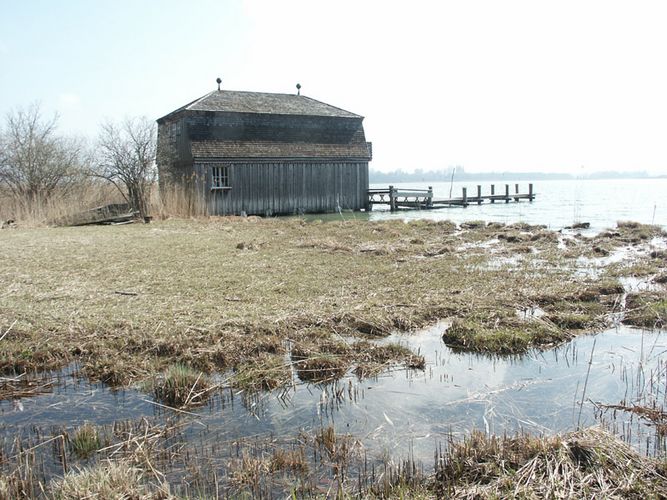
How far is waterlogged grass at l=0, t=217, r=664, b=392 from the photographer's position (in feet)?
22.2

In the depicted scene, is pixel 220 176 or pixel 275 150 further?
pixel 275 150

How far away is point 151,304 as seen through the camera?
8.82 m

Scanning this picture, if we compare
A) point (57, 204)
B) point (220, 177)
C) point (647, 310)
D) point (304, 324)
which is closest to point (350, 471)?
point (304, 324)

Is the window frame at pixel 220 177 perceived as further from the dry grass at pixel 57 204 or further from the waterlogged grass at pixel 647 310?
the waterlogged grass at pixel 647 310

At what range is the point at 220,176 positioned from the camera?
34156 millimetres

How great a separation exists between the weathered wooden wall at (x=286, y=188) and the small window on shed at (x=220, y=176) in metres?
0.21

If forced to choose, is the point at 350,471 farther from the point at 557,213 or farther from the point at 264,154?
the point at 557,213

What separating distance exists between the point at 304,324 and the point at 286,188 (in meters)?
28.7

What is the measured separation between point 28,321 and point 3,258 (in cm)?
677

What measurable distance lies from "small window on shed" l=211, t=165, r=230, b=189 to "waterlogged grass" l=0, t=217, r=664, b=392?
17.2 m

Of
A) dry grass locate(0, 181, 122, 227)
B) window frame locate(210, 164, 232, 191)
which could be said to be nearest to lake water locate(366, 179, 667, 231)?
window frame locate(210, 164, 232, 191)

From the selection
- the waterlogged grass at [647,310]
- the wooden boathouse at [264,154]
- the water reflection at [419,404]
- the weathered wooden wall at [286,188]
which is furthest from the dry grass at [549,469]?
the weathered wooden wall at [286,188]

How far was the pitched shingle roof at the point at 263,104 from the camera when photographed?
34.9 metres

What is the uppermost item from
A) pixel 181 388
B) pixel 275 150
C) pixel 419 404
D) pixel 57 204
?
pixel 275 150
